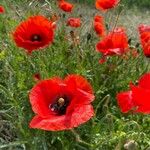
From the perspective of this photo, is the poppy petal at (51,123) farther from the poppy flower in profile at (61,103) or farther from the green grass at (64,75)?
the green grass at (64,75)

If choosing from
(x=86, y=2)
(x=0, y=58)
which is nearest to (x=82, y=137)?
(x=0, y=58)

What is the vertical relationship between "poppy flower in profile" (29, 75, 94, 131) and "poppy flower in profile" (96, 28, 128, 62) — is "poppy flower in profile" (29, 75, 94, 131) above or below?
above

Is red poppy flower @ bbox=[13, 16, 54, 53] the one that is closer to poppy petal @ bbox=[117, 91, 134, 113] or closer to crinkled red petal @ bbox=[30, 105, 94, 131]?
poppy petal @ bbox=[117, 91, 134, 113]

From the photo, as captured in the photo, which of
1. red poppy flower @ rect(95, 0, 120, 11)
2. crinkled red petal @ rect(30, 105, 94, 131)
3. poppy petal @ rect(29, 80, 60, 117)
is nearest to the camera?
crinkled red petal @ rect(30, 105, 94, 131)

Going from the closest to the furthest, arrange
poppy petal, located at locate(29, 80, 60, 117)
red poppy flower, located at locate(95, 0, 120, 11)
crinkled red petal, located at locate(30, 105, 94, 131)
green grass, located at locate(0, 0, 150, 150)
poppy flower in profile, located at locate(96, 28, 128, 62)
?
crinkled red petal, located at locate(30, 105, 94, 131) < poppy petal, located at locate(29, 80, 60, 117) < green grass, located at locate(0, 0, 150, 150) < poppy flower in profile, located at locate(96, 28, 128, 62) < red poppy flower, located at locate(95, 0, 120, 11)

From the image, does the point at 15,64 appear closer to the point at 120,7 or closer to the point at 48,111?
the point at 120,7

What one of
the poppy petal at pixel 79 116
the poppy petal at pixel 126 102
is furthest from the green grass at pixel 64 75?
the poppy petal at pixel 79 116

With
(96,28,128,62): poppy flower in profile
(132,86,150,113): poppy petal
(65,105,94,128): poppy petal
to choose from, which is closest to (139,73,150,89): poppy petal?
Result: (132,86,150,113): poppy petal
